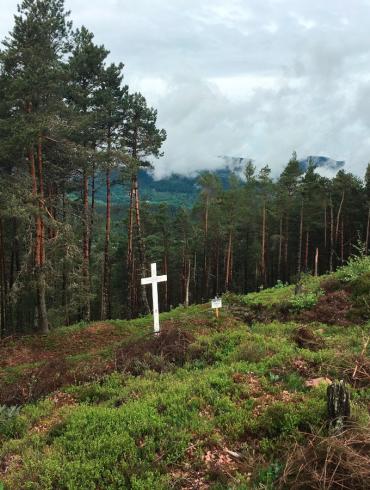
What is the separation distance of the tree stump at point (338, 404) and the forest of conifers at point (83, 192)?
446 inches

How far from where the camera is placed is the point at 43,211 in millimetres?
18641

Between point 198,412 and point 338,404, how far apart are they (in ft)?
7.61

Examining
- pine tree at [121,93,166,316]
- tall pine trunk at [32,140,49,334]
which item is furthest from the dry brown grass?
pine tree at [121,93,166,316]

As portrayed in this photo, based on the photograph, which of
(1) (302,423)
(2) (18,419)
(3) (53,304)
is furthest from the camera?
(3) (53,304)

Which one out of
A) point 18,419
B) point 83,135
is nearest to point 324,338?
point 18,419

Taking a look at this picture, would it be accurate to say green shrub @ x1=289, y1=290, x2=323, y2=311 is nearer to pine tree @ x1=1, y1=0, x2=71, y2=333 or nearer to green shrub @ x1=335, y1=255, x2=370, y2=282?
green shrub @ x1=335, y1=255, x2=370, y2=282

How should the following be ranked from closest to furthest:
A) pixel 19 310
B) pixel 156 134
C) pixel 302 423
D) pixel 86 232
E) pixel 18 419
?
pixel 302 423 → pixel 18 419 → pixel 86 232 → pixel 156 134 → pixel 19 310

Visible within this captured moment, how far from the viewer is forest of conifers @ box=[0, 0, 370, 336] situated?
60.3 feet

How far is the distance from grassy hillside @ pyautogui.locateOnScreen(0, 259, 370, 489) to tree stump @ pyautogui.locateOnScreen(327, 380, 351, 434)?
0.13 meters

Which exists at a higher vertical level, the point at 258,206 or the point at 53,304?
the point at 258,206

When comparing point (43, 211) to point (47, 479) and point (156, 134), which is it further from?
point (47, 479)

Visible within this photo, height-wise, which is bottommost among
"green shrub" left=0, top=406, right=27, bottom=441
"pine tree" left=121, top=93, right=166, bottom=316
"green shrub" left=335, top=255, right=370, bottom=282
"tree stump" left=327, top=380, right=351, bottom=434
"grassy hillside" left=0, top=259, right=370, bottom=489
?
"green shrub" left=0, top=406, right=27, bottom=441

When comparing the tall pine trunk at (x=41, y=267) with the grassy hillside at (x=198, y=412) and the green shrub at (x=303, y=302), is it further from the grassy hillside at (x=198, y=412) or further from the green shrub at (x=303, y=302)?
the green shrub at (x=303, y=302)

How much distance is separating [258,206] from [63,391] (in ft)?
144
